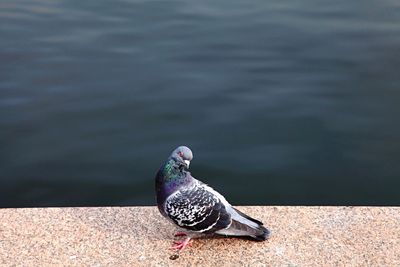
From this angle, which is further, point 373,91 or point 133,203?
point 373,91

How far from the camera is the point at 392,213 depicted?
5598 millimetres

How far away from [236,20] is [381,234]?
6944 mm

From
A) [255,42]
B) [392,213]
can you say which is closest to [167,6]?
[255,42]

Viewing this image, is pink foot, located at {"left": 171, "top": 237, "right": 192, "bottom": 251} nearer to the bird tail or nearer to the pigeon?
the pigeon

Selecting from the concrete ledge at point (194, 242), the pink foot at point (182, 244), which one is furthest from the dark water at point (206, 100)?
the pink foot at point (182, 244)

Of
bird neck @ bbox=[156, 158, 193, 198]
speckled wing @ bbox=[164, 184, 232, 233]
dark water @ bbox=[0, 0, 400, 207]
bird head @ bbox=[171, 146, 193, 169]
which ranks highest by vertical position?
bird head @ bbox=[171, 146, 193, 169]

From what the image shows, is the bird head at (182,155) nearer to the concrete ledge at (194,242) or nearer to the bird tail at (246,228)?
the bird tail at (246,228)

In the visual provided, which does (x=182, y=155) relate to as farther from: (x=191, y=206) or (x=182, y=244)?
(x=182, y=244)

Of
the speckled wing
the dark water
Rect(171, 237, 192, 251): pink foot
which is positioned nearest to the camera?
the speckled wing

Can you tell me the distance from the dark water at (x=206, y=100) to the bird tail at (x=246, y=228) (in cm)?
192

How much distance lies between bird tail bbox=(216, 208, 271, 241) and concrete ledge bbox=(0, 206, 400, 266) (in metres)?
0.10

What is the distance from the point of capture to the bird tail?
5.04m

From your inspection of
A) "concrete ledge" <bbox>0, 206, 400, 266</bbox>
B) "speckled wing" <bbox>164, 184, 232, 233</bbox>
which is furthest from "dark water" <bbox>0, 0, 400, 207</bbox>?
"speckled wing" <bbox>164, 184, 232, 233</bbox>

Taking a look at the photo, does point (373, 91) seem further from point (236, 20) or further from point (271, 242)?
point (271, 242)
